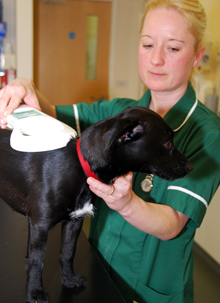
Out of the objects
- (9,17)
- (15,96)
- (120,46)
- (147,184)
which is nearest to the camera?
(15,96)

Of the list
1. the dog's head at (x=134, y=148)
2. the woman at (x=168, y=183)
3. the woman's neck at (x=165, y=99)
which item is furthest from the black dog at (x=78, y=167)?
the woman's neck at (x=165, y=99)

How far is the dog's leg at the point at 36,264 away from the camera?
868 mm

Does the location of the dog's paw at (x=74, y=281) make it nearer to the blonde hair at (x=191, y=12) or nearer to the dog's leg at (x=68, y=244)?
the dog's leg at (x=68, y=244)

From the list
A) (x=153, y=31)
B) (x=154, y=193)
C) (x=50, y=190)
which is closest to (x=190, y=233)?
(x=154, y=193)

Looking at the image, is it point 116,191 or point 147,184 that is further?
point 147,184

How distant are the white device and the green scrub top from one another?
45 cm

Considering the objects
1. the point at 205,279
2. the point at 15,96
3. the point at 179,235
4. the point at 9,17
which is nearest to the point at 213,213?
the point at 205,279

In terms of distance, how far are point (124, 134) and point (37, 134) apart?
243mm

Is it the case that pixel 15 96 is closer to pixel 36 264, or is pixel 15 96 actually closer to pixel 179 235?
pixel 36 264

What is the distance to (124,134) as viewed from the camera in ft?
2.71

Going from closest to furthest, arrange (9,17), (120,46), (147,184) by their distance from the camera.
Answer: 1. (147,184)
2. (9,17)
3. (120,46)

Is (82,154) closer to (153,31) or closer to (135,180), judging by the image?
(135,180)

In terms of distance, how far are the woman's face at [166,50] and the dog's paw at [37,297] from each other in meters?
0.84

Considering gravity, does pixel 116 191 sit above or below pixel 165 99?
below
